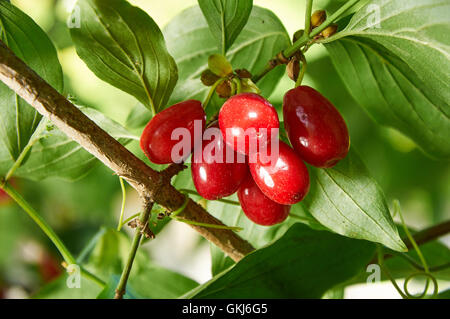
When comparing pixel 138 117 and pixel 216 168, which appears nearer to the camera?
pixel 216 168

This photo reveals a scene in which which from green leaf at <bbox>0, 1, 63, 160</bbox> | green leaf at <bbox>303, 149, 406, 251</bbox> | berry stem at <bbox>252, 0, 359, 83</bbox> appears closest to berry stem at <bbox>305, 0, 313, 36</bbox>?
berry stem at <bbox>252, 0, 359, 83</bbox>

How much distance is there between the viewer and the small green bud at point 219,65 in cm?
38

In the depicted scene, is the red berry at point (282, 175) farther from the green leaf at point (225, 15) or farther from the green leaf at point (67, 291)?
the green leaf at point (67, 291)

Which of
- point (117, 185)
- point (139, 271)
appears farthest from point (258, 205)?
point (117, 185)

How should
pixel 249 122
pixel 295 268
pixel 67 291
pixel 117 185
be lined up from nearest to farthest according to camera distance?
pixel 249 122 < pixel 295 268 < pixel 67 291 < pixel 117 185

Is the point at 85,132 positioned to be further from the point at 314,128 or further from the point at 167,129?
the point at 314,128

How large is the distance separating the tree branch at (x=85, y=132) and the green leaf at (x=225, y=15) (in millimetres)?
132

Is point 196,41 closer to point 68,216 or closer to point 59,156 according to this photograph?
point 59,156

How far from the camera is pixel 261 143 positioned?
Result: 0.32 meters

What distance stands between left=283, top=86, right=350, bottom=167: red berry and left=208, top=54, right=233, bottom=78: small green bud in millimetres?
63

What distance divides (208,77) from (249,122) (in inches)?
3.7

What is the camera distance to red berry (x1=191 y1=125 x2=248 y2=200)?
1.13 feet

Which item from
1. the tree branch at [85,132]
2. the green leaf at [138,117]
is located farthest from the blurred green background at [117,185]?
the tree branch at [85,132]
